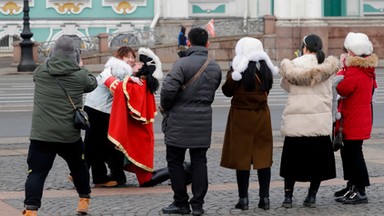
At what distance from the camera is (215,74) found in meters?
10.3

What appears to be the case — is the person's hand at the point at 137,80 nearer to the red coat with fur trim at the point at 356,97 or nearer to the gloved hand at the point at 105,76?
the gloved hand at the point at 105,76

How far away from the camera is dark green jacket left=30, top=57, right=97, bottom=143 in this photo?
32.0 ft

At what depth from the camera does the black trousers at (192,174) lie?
1027 cm

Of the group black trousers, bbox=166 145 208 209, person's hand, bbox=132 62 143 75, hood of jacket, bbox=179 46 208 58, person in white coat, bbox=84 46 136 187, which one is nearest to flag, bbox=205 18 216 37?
person in white coat, bbox=84 46 136 187

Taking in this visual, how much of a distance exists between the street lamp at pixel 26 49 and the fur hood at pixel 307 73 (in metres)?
27.1

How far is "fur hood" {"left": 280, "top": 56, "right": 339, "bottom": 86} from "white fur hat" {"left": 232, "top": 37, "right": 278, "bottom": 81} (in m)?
0.14

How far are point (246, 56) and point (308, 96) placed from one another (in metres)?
0.74

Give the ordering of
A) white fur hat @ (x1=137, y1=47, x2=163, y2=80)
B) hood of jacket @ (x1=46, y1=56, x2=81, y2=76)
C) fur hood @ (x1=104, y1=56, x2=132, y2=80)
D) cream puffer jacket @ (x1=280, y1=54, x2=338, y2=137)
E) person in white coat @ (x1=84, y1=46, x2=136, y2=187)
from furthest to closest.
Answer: person in white coat @ (x1=84, y1=46, x2=136, y2=187)
fur hood @ (x1=104, y1=56, x2=132, y2=80)
white fur hat @ (x1=137, y1=47, x2=163, y2=80)
cream puffer jacket @ (x1=280, y1=54, x2=338, y2=137)
hood of jacket @ (x1=46, y1=56, x2=81, y2=76)

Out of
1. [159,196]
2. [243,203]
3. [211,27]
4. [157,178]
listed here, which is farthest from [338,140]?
[211,27]

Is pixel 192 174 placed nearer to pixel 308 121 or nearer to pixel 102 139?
pixel 308 121

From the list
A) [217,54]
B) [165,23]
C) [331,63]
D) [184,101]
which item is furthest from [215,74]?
[165,23]

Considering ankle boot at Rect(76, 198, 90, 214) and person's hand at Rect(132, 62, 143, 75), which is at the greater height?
person's hand at Rect(132, 62, 143, 75)

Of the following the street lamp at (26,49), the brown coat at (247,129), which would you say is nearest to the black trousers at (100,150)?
the brown coat at (247,129)

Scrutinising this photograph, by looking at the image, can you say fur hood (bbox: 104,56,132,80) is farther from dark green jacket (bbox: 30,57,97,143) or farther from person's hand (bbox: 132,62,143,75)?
dark green jacket (bbox: 30,57,97,143)
